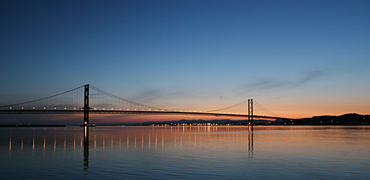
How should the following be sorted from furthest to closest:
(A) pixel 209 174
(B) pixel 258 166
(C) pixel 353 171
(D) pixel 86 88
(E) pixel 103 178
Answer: (D) pixel 86 88 → (B) pixel 258 166 → (C) pixel 353 171 → (A) pixel 209 174 → (E) pixel 103 178

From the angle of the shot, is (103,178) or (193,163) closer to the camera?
(103,178)

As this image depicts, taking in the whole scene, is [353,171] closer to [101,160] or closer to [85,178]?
[85,178]

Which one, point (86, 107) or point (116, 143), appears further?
point (86, 107)

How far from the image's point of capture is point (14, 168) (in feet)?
40.9

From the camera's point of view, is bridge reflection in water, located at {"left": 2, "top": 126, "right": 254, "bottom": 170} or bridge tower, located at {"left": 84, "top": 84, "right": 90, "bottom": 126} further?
bridge tower, located at {"left": 84, "top": 84, "right": 90, "bottom": 126}

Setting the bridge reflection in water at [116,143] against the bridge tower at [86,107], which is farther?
the bridge tower at [86,107]

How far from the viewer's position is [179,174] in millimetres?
11109

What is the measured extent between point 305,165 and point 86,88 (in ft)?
265

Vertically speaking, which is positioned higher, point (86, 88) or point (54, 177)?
point (86, 88)

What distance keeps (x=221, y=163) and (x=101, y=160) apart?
574 centimetres

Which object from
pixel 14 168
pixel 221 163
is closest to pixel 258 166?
pixel 221 163

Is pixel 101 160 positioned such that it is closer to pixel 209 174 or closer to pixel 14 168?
pixel 14 168

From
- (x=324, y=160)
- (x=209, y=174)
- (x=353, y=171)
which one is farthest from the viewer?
(x=324, y=160)

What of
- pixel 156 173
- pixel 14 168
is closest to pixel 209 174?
pixel 156 173
